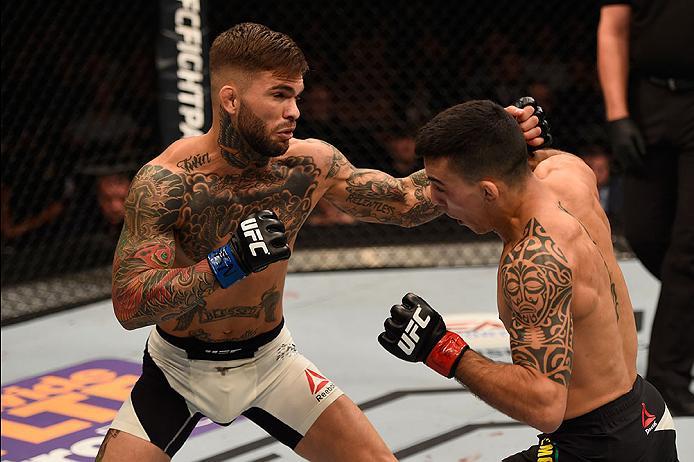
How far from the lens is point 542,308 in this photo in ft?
7.37

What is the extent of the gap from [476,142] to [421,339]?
435 mm

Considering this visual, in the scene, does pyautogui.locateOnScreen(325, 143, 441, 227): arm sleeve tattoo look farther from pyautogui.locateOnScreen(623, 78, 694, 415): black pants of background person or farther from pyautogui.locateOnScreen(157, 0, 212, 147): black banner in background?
pyautogui.locateOnScreen(157, 0, 212, 147): black banner in background

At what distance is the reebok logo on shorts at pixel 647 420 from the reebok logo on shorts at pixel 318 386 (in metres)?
0.85

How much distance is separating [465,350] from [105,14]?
4.49 meters

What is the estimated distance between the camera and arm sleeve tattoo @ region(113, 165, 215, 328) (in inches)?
103

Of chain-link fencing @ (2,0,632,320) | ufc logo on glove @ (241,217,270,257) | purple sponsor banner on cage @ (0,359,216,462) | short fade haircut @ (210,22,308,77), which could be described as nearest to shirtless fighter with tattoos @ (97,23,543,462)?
short fade haircut @ (210,22,308,77)

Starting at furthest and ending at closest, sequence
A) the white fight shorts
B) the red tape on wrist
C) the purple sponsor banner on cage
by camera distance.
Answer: the purple sponsor banner on cage → the white fight shorts → the red tape on wrist

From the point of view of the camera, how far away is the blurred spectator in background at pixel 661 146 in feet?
12.9

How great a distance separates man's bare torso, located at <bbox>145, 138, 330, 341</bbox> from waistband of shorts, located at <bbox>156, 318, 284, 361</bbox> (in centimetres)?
2

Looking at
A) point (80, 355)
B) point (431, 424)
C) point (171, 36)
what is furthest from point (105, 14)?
point (431, 424)

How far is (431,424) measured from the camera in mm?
4059

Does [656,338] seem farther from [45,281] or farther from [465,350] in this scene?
[45,281]

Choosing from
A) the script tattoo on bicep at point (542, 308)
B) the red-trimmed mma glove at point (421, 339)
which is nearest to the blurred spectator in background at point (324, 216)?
the red-trimmed mma glove at point (421, 339)

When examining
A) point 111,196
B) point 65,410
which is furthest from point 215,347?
point 111,196
